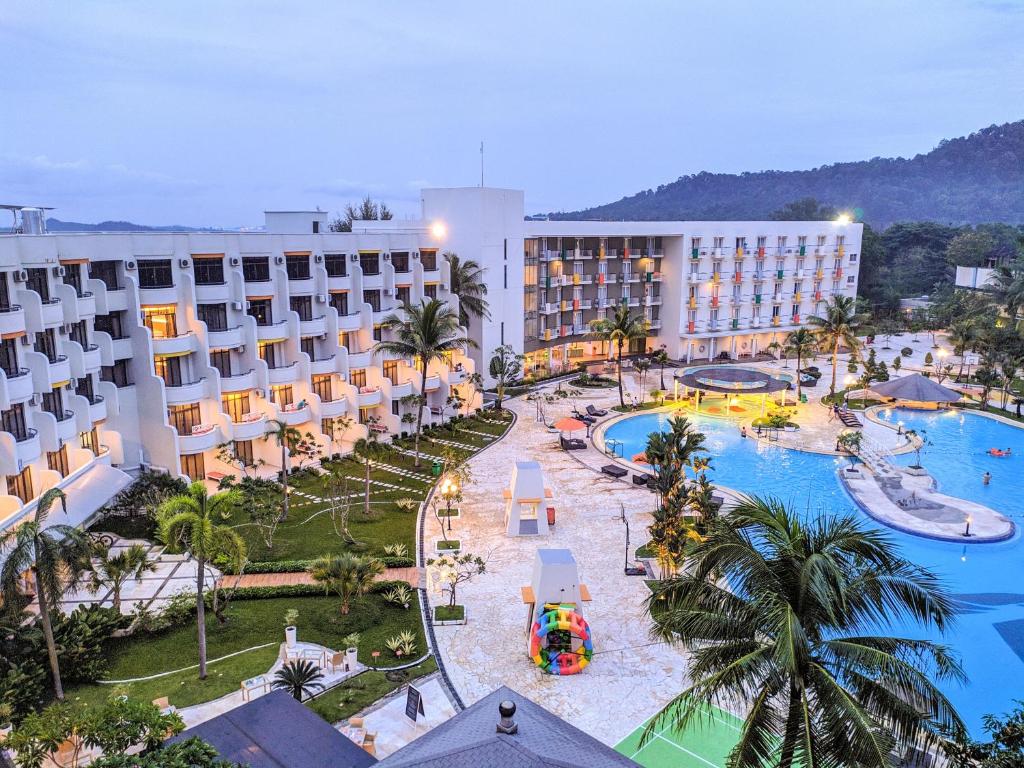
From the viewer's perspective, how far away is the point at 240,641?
890 inches

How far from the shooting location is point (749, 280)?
6956 centimetres

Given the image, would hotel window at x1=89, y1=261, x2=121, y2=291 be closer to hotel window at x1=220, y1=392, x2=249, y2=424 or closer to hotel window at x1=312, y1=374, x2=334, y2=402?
hotel window at x1=220, y1=392, x2=249, y2=424

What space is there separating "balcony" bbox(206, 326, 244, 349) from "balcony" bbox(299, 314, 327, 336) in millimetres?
3659

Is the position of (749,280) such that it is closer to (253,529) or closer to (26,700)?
(253,529)

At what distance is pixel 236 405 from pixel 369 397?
7740 mm

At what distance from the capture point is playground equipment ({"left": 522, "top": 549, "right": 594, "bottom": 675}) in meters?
21.1

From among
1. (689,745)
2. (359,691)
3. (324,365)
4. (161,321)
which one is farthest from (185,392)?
(689,745)

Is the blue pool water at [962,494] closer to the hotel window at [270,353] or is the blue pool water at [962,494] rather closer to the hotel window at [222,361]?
the hotel window at [270,353]

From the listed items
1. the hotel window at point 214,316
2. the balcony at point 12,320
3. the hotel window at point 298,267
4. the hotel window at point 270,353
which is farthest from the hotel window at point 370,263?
the balcony at point 12,320

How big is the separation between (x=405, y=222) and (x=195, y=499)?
131 ft

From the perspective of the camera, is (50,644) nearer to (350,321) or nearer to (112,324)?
(112,324)

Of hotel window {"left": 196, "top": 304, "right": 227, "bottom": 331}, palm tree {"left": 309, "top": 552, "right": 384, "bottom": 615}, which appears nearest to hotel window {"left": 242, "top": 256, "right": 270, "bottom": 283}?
hotel window {"left": 196, "top": 304, "right": 227, "bottom": 331}

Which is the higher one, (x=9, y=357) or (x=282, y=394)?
(x=9, y=357)

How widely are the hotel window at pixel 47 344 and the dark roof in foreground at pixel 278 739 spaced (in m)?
19.5
